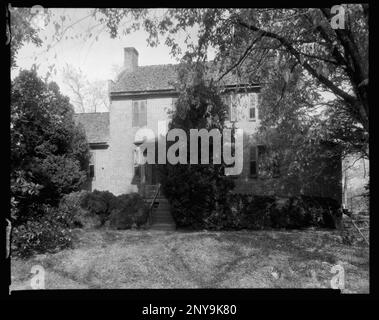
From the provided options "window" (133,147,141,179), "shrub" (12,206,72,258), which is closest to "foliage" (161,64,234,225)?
"window" (133,147,141,179)

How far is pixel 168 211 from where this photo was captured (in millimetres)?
13789

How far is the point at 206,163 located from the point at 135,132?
584 centimetres

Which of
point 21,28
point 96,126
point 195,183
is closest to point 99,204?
point 195,183

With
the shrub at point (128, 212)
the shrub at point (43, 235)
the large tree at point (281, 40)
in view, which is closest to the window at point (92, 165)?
the shrub at point (128, 212)

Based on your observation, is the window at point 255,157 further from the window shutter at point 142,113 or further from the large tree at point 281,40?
the large tree at point 281,40

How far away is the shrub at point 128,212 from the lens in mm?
13008

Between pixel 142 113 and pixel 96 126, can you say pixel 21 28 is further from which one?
pixel 96 126

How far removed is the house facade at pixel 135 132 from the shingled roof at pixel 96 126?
58mm

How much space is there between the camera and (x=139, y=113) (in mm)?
17312

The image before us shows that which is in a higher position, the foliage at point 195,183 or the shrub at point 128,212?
the foliage at point 195,183
